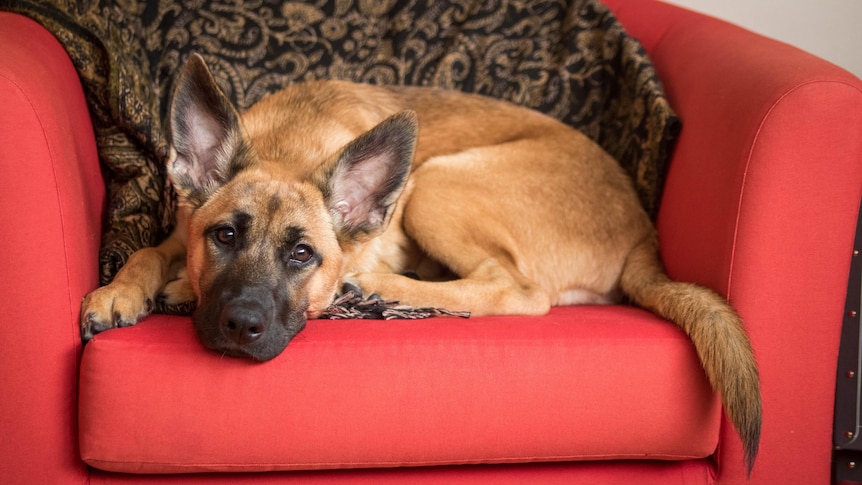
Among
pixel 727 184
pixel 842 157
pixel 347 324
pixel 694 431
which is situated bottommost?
pixel 694 431

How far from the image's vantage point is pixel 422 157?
338 centimetres

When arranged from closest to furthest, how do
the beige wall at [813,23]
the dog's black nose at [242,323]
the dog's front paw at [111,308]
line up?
the dog's black nose at [242,323]
the dog's front paw at [111,308]
the beige wall at [813,23]

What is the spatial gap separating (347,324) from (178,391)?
0.56 metres

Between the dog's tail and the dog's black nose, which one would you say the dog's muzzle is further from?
the dog's tail

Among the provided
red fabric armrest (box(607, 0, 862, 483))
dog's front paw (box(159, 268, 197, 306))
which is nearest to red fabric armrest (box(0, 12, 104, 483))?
dog's front paw (box(159, 268, 197, 306))

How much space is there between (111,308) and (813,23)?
13.2 ft

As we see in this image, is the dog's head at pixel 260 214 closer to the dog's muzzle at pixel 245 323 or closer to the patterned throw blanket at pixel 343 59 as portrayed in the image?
the dog's muzzle at pixel 245 323

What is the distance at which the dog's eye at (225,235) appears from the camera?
2.42 m

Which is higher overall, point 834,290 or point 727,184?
point 727,184

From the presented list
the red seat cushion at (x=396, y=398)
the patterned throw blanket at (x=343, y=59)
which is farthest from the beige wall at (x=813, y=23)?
the red seat cushion at (x=396, y=398)

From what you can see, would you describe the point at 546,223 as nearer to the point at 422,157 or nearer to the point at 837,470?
the point at 422,157

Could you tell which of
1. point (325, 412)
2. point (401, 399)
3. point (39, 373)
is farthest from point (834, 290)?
point (39, 373)

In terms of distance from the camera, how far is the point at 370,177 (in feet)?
8.71

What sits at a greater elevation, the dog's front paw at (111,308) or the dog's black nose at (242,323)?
the dog's black nose at (242,323)
